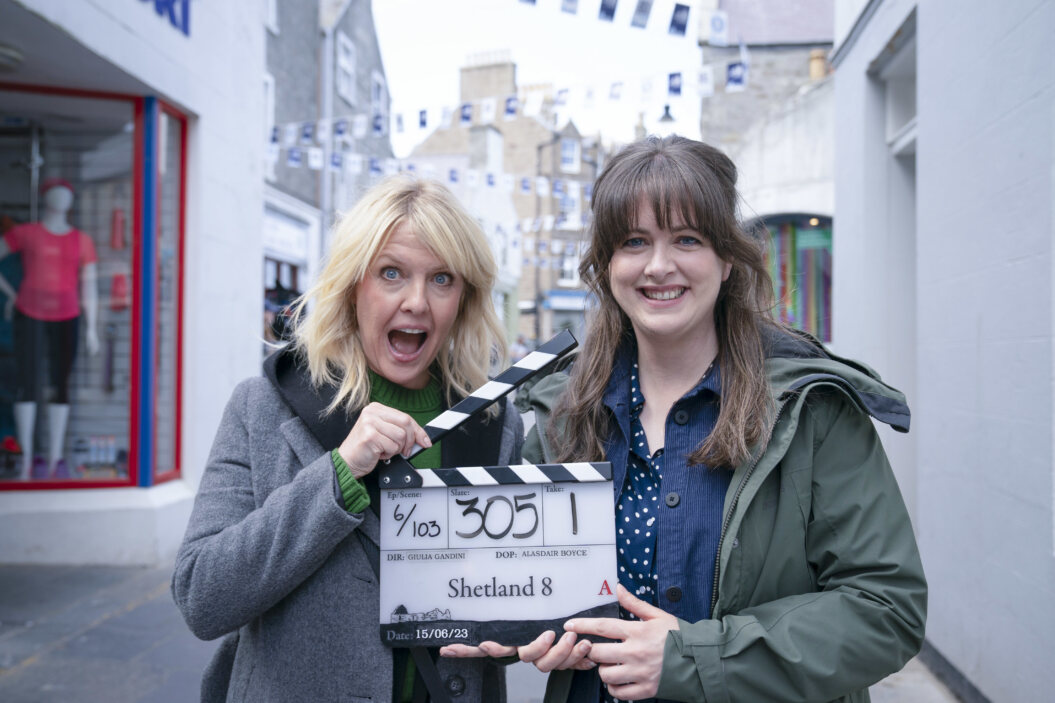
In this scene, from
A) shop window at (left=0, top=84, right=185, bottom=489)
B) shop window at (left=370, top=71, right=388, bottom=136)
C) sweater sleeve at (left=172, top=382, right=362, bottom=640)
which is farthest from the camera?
shop window at (left=370, top=71, right=388, bottom=136)

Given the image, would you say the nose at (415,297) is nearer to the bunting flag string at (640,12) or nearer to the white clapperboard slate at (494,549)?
the white clapperboard slate at (494,549)

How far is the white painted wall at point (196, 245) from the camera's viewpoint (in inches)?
246

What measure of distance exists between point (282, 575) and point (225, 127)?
6936 millimetres

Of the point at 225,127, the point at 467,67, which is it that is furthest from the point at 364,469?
the point at 467,67

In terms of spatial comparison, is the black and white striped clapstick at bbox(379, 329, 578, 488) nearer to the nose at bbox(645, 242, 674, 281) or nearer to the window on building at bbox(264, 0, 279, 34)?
the nose at bbox(645, 242, 674, 281)

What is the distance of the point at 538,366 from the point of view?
1.93 m

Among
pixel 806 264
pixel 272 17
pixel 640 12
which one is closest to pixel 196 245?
pixel 640 12

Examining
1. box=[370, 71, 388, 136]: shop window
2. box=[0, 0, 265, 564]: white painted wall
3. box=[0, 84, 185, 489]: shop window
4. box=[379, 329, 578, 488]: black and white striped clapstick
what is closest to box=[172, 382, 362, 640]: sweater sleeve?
box=[379, 329, 578, 488]: black and white striped clapstick

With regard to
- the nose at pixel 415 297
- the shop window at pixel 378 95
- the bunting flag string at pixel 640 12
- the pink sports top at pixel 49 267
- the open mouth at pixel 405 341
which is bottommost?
the open mouth at pixel 405 341

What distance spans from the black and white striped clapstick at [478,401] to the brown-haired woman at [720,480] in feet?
0.75

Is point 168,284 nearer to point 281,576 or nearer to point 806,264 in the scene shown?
point 281,576

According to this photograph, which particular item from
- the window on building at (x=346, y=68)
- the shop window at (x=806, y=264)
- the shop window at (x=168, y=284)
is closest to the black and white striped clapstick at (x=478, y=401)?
the shop window at (x=168, y=284)

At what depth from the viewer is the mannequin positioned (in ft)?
22.5

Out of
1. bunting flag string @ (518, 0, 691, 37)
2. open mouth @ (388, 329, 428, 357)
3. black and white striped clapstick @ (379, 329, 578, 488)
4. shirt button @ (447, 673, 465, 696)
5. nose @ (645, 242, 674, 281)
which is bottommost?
shirt button @ (447, 673, 465, 696)
